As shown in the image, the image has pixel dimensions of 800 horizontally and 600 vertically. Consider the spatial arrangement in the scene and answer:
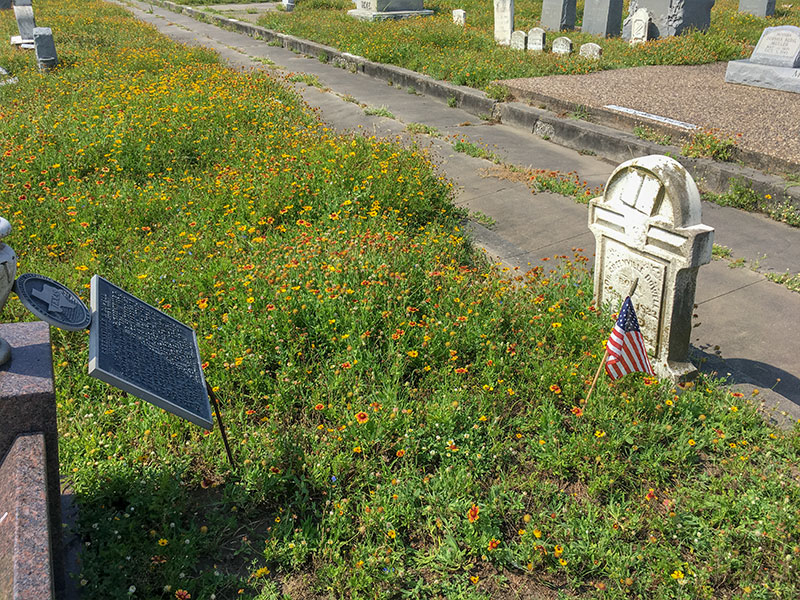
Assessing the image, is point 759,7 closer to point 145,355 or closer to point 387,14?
point 387,14

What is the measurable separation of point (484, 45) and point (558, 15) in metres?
4.58

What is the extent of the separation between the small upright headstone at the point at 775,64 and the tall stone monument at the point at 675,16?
15.3 feet

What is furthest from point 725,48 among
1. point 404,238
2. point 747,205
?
point 404,238

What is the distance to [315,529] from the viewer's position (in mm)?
3182

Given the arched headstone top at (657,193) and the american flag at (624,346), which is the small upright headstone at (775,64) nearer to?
the arched headstone top at (657,193)

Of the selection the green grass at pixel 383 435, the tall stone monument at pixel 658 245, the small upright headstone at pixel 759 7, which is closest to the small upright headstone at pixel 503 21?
the small upright headstone at pixel 759 7

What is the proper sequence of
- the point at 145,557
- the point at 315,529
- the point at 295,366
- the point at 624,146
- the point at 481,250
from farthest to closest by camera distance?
1. the point at 624,146
2. the point at 481,250
3. the point at 295,366
4. the point at 315,529
5. the point at 145,557

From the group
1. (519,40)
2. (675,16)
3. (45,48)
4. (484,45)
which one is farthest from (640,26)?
(45,48)

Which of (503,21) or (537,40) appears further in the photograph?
(503,21)

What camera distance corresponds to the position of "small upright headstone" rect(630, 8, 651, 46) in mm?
16000

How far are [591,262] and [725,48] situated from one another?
11427 millimetres

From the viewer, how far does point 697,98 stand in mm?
10719

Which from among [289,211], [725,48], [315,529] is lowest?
[315,529]

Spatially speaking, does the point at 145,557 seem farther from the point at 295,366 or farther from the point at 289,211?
the point at 289,211
